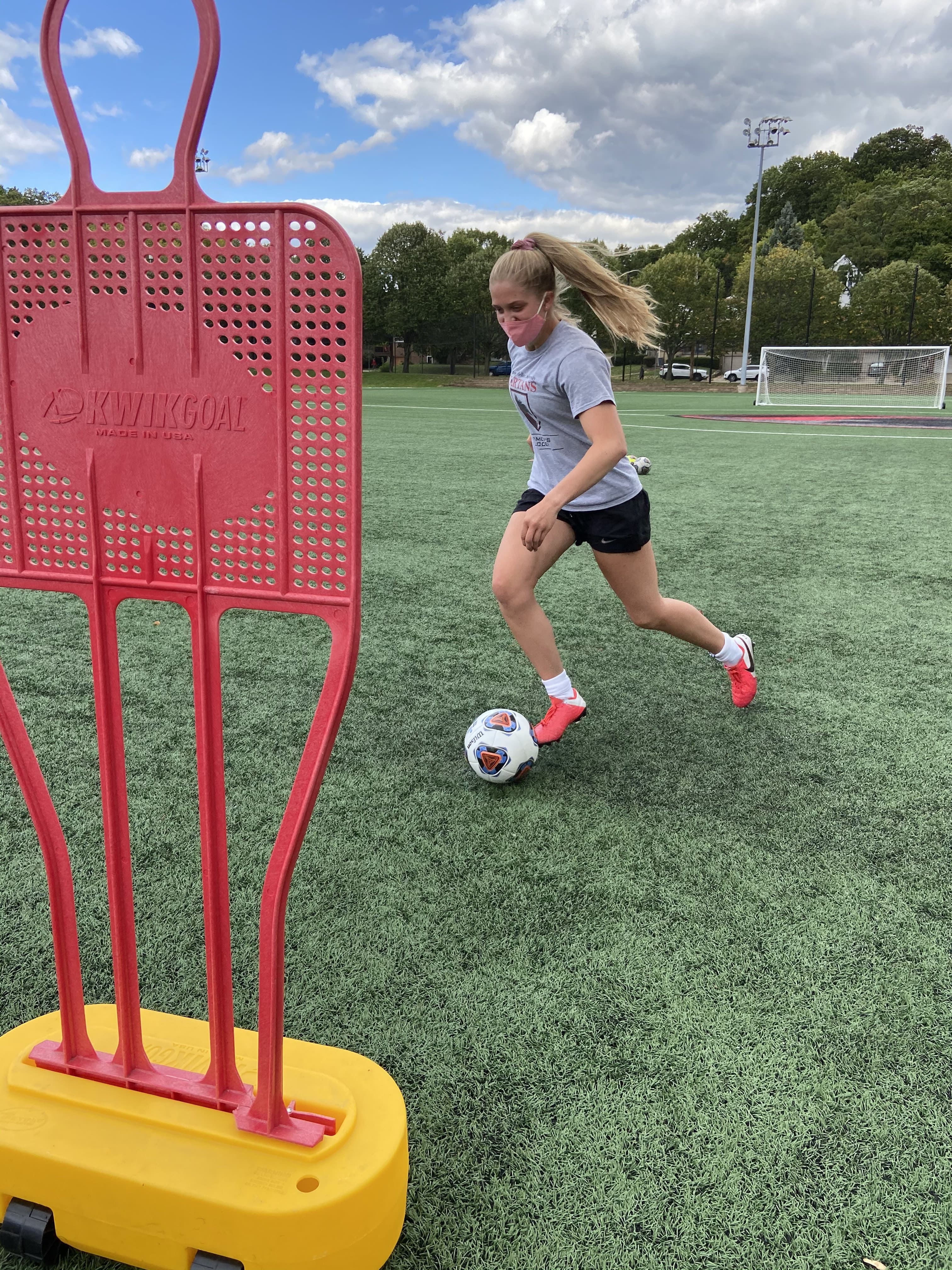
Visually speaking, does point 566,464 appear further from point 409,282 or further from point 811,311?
point 409,282

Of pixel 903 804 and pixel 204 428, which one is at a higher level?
pixel 204 428

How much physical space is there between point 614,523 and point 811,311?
37.4m

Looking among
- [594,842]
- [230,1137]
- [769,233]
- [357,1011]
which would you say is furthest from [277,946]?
[769,233]

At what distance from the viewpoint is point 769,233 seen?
6456 centimetres

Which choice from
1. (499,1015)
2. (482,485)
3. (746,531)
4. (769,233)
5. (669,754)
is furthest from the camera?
(769,233)

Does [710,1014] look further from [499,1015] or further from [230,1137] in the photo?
[230,1137]

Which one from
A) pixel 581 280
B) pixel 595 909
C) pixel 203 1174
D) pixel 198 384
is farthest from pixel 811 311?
pixel 203 1174

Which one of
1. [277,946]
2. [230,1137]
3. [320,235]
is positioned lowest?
[230,1137]

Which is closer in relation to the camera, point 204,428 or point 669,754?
point 204,428

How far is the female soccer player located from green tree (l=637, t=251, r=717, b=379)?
143ft

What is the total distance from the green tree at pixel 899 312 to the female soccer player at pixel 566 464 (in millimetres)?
35937

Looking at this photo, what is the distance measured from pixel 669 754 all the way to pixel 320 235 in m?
2.43

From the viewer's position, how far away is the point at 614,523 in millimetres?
3057

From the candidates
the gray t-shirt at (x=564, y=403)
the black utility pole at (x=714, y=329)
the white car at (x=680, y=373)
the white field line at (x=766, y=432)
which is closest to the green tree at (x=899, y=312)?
the black utility pole at (x=714, y=329)
